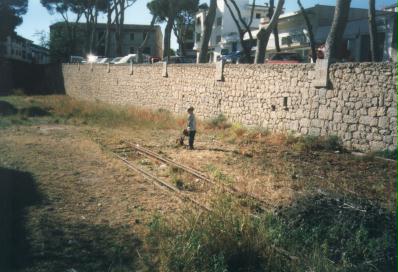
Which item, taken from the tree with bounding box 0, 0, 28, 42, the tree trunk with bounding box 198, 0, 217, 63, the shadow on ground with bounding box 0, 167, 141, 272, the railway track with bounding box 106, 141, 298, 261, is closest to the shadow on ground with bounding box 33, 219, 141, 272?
the shadow on ground with bounding box 0, 167, 141, 272

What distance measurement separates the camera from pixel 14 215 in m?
6.89

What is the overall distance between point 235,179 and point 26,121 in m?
13.8

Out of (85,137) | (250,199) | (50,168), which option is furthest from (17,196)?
(85,137)

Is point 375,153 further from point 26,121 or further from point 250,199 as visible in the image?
point 26,121

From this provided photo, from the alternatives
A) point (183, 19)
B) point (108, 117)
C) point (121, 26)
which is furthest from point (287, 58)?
point (183, 19)

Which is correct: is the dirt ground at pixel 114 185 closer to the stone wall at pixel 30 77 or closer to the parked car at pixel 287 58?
the parked car at pixel 287 58

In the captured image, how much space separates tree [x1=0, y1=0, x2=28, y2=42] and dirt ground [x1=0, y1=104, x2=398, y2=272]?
3776 centimetres

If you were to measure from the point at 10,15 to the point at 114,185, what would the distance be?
46.4m

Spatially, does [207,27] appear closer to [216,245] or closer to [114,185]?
[114,185]

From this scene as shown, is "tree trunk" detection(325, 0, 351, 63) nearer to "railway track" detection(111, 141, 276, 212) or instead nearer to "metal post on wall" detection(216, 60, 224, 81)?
"metal post on wall" detection(216, 60, 224, 81)

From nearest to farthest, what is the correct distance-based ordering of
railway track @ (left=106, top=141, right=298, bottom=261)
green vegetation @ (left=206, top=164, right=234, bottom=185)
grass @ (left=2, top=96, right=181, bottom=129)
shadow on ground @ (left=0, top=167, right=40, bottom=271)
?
shadow on ground @ (left=0, top=167, right=40, bottom=271) < railway track @ (left=106, top=141, right=298, bottom=261) < green vegetation @ (left=206, top=164, right=234, bottom=185) < grass @ (left=2, top=96, right=181, bottom=129)

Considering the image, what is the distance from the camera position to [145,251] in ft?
18.4

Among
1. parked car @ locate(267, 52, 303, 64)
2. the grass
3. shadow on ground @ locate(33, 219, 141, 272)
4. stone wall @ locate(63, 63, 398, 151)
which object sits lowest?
shadow on ground @ locate(33, 219, 141, 272)

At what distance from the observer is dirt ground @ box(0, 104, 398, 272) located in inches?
225
